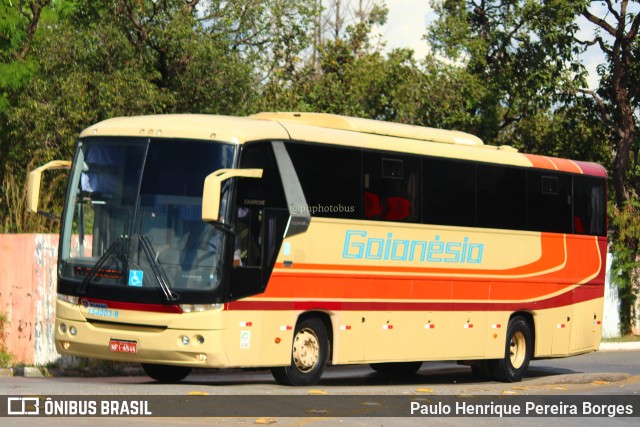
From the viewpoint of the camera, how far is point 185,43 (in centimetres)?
2773

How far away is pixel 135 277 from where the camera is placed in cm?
1558

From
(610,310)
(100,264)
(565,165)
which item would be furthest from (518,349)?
(610,310)

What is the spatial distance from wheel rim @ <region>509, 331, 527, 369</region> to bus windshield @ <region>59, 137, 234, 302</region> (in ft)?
25.1

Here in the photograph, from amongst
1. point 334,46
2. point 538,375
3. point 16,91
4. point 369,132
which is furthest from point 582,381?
point 334,46

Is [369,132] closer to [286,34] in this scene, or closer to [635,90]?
[286,34]

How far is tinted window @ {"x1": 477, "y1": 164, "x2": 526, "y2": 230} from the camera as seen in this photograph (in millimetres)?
20406

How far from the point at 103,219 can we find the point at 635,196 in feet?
76.5

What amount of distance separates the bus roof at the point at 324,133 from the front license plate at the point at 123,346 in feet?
8.48

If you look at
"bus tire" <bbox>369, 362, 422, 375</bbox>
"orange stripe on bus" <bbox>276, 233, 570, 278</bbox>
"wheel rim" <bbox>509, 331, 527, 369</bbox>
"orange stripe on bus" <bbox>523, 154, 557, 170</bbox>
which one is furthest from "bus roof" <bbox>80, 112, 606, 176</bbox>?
"bus tire" <bbox>369, 362, 422, 375</bbox>

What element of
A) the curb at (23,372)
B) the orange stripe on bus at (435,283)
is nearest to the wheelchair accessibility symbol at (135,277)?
the orange stripe on bus at (435,283)

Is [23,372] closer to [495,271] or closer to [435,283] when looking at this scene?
[435,283]

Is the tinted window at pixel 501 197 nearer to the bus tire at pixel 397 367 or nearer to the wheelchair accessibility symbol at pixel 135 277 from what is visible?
the bus tire at pixel 397 367

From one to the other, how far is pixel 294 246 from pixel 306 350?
4.78ft

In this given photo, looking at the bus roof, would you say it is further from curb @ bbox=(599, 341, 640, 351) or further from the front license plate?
curb @ bbox=(599, 341, 640, 351)
